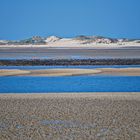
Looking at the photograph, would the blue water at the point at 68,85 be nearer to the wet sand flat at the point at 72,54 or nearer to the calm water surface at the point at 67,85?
the calm water surface at the point at 67,85

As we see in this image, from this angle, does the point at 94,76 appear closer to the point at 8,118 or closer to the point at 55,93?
the point at 55,93

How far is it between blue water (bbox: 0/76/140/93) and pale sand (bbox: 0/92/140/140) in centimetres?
235

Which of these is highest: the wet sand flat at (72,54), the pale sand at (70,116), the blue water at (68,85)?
the pale sand at (70,116)

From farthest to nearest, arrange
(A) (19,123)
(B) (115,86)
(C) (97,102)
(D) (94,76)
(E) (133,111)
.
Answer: (D) (94,76)
(B) (115,86)
(C) (97,102)
(E) (133,111)
(A) (19,123)

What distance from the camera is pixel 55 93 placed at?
21.0 metres

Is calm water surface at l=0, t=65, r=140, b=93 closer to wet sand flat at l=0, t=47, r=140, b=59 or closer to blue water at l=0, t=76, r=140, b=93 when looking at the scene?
blue water at l=0, t=76, r=140, b=93

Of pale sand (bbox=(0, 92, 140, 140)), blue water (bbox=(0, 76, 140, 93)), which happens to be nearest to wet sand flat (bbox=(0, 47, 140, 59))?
blue water (bbox=(0, 76, 140, 93))

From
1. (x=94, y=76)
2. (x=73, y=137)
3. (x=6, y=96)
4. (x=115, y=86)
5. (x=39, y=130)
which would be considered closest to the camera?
(x=73, y=137)

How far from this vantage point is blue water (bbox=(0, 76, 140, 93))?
22.5 metres

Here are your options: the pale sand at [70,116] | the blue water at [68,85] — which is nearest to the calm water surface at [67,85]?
the blue water at [68,85]

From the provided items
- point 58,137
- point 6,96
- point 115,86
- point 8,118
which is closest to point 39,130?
point 58,137

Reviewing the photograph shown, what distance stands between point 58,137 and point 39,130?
104 centimetres

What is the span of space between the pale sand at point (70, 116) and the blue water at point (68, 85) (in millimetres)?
2346

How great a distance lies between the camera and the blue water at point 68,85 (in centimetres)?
2245
